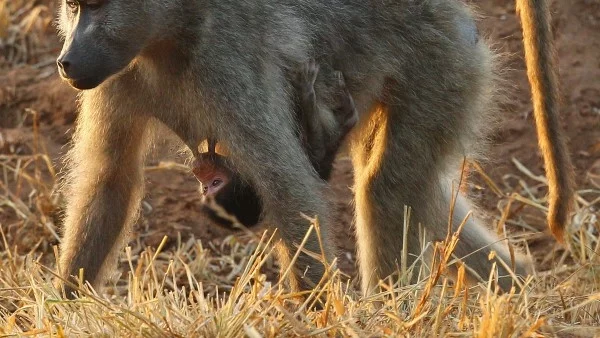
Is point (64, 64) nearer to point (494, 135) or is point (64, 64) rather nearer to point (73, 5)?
point (73, 5)

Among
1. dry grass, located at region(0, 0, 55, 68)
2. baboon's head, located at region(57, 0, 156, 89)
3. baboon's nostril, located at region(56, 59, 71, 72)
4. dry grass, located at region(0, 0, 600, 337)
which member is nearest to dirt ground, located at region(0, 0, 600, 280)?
dry grass, located at region(0, 0, 55, 68)

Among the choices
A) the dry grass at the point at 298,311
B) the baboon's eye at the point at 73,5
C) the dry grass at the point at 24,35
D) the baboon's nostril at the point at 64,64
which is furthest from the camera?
the dry grass at the point at 24,35

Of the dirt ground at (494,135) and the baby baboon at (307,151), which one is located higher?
the baby baboon at (307,151)

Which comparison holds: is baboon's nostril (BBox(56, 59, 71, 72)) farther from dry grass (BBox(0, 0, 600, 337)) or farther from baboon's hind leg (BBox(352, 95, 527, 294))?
baboon's hind leg (BBox(352, 95, 527, 294))

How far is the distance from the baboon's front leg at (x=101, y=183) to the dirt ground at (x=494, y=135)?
0.96 meters

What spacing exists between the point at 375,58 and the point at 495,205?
1.53 m

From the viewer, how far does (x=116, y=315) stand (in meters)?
3.33

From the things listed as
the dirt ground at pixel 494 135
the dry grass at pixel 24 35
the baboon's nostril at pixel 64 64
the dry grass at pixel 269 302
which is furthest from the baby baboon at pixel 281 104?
the dry grass at pixel 24 35

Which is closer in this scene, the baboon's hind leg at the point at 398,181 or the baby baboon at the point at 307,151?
the baby baboon at the point at 307,151

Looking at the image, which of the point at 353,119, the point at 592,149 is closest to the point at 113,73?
the point at 353,119

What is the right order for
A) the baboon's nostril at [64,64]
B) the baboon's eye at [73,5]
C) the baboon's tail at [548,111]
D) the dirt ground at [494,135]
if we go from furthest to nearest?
the dirt ground at [494,135]
the baboon's tail at [548,111]
the baboon's eye at [73,5]
the baboon's nostril at [64,64]

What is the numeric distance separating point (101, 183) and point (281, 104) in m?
0.76

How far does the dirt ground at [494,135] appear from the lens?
5656 millimetres

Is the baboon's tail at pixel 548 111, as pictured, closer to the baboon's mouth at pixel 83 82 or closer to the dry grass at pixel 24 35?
the baboon's mouth at pixel 83 82
